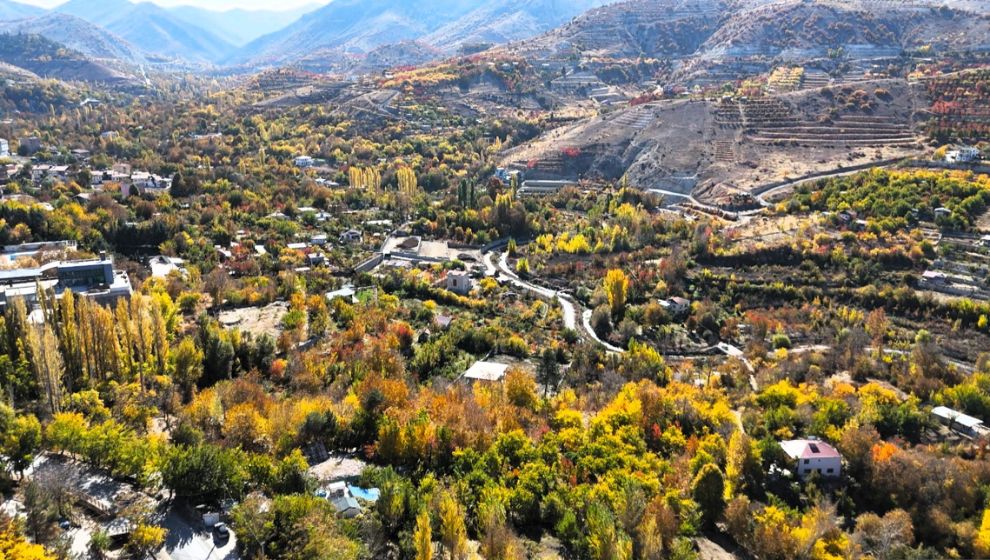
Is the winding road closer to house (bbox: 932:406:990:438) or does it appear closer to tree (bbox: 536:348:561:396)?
tree (bbox: 536:348:561:396)

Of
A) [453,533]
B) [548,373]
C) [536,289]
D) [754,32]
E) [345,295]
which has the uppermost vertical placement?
[754,32]

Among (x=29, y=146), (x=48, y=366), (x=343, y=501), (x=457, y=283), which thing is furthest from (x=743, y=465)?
(x=29, y=146)

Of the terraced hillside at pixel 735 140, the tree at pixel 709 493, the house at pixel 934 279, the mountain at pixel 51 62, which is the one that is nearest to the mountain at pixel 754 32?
the terraced hillside at pixel 735 140

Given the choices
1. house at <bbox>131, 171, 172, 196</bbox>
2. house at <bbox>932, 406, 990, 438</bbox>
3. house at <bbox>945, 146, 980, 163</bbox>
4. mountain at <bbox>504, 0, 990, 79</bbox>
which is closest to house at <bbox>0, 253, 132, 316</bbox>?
house at <bbox>131, 171, 172, 196</bbox>

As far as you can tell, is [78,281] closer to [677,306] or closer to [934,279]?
A: [677,306]

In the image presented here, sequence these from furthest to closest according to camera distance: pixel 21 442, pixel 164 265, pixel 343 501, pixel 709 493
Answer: pixel 164 265, pixel 709 493, pixel 343 501, pixel 21 442

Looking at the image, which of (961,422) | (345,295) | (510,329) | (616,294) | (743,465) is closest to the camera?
(743,465)
